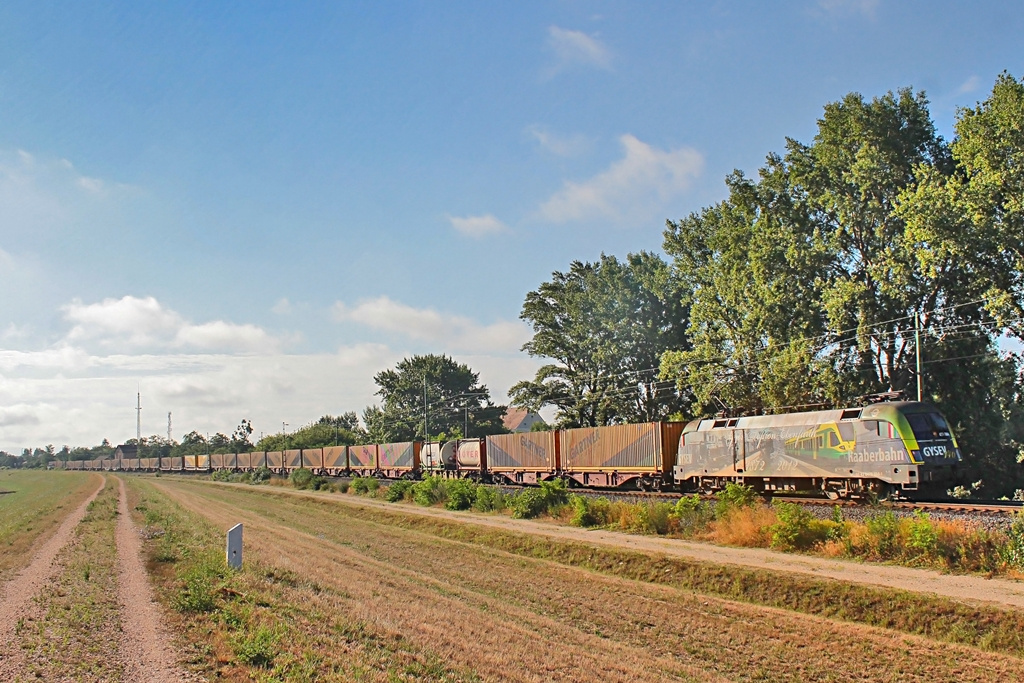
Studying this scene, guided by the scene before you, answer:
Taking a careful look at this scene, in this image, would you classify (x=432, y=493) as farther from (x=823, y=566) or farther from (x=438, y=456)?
(x=823, y=566)

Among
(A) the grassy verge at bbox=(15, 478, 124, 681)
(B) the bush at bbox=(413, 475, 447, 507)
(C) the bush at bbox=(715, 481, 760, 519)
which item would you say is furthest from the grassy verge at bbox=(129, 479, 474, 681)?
(B) the bush at bbox=(413, 475, 447, 507)

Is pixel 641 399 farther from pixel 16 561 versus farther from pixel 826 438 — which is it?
pixel 16 561

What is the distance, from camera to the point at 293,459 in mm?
81750

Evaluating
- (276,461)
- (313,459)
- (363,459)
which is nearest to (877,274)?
(363,459)

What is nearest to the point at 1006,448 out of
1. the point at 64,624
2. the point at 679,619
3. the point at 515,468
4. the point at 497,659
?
the point at 515,468

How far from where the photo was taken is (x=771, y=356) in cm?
4222

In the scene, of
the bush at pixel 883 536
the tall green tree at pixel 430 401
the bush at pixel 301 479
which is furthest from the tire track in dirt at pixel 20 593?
the tall green tree at pixel 430 401

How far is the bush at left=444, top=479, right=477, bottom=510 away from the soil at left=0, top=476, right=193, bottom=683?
53.9 feet

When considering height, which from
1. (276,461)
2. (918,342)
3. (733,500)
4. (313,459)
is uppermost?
(918,342)

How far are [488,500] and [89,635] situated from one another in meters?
22.6

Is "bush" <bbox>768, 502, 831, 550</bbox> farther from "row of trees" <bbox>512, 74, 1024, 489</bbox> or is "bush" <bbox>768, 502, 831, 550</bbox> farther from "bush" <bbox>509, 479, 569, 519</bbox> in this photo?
"row of trees" <bbox>512, 74, 1024, 489</bbox>

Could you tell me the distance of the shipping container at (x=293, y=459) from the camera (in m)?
80.7

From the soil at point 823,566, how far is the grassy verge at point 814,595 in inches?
24.2

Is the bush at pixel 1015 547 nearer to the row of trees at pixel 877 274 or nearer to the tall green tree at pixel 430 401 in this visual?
the row of trees at pixel 877 274
